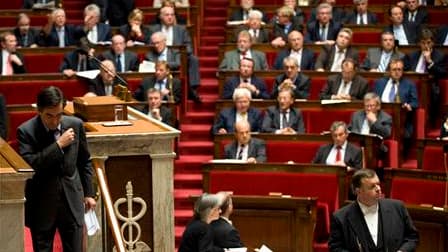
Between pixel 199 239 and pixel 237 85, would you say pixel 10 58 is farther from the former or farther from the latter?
pixel 199 239

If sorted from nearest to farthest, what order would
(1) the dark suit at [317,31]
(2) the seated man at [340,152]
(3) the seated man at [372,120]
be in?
1. (2) the seated man at [340,152]
2. (3) the seated man at [372,120]
3. (1) the dark suit at [317,31]

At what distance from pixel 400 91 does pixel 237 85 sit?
143 cm

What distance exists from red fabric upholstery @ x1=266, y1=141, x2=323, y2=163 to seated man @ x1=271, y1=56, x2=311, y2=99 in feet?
3.28

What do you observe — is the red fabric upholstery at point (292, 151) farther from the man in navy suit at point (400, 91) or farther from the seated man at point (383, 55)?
the seated man at point (383, 55)

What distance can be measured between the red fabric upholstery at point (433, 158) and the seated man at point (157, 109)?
2120 millimetres

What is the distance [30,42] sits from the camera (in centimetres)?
1097

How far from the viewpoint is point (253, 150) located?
338 inches

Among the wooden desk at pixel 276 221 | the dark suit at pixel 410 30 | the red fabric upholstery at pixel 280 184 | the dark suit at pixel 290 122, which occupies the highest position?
the dark suit at pixel 410 30

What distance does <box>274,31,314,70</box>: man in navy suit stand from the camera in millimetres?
10211

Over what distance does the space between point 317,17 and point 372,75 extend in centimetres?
132

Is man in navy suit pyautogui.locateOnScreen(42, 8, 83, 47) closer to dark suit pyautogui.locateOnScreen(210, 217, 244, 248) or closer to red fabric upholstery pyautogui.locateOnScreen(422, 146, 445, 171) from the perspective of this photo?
red fabric upholstery pyautogui.locateOnScreen(422, 146, 445, 171)

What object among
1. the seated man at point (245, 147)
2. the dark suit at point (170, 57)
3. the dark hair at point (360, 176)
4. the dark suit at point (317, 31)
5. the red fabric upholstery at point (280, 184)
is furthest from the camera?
the dark suit at point (317, 31)

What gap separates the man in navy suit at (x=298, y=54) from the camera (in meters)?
10.2

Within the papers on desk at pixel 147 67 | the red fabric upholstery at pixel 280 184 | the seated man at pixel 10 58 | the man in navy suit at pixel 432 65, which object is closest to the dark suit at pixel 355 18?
the man in navy suit at pixel 432 65
